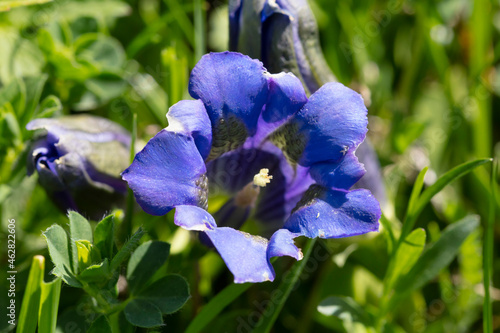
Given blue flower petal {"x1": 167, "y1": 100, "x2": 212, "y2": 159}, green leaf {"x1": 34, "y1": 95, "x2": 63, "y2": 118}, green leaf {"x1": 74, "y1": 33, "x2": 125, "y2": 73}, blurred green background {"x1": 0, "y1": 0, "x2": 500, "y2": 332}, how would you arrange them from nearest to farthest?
blue flower petal {"x1": 167, "y1": 100, "x2": 212, "y2": 159}, green leaf {"x1": 34, "y1": 95, "x2": 63, "y2": 118}, blurred green background {"x1": 0, "y1": 0, "x2": 500, "y2": 332}, green leaf {"x1": 74, "y1": 33, "x2": 125, "y2": 73}

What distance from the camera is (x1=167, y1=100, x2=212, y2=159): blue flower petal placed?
1281mm

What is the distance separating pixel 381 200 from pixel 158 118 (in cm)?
81

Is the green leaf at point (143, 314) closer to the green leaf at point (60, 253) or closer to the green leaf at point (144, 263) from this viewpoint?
the green leaf at point (144, 263)

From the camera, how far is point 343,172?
1.38 metres

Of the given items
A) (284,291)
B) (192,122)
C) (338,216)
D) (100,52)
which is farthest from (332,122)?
(100,52)

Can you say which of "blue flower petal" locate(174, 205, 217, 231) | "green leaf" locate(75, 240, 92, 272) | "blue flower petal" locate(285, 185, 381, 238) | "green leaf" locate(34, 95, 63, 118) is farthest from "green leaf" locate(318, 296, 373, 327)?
"green leaf" locate(34, 95, 63, 118)

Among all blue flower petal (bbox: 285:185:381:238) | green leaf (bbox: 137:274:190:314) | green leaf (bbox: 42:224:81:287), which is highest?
blue flower petal (bbox: 285:185:381:238)

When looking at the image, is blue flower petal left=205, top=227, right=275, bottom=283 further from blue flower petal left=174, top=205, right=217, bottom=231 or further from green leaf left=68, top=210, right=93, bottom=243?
green leaf left=68, top=210, right=93, bottom=243

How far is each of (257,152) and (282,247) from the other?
0.49 meters

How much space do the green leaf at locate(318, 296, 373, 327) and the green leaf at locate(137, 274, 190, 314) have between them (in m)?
0.39

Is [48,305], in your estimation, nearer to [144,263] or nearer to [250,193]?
[144,263]

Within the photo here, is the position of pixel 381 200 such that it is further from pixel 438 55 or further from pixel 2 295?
pixel 2 295

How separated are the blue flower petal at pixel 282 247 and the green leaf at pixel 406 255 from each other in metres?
0.41

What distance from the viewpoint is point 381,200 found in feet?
6.07
